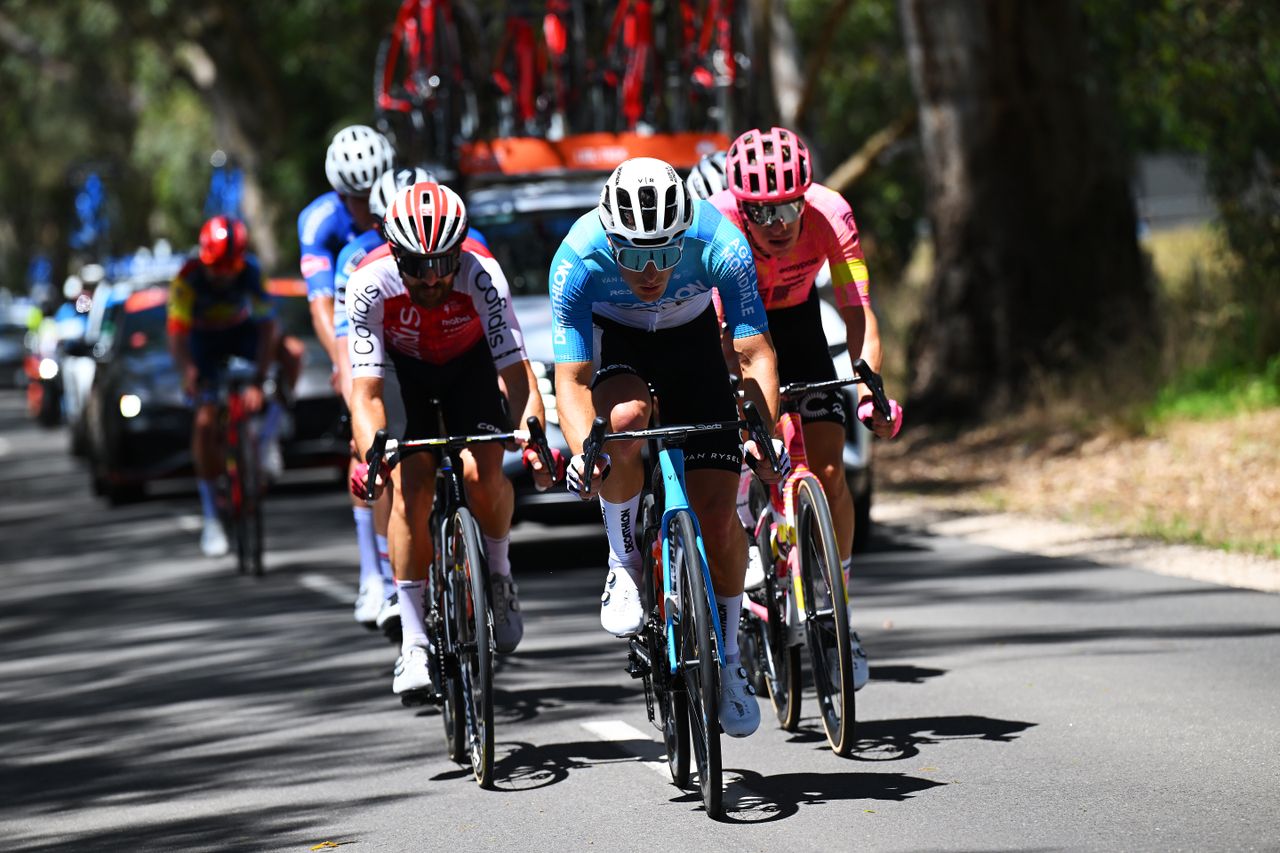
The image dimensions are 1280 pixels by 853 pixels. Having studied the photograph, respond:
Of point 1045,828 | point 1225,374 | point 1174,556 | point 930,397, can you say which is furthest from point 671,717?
point 930,397

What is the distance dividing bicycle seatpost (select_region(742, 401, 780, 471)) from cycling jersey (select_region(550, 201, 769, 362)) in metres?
0.42

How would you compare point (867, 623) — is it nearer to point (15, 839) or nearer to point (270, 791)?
point (270, 791)

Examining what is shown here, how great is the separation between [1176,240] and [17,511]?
1831 cm

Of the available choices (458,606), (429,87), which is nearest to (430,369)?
(458,606)

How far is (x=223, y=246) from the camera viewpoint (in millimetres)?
12867

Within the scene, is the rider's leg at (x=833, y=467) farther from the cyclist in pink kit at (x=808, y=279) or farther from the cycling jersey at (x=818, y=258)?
the cycling jersey at (x=818, y=258)

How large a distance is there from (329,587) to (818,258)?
5697mm

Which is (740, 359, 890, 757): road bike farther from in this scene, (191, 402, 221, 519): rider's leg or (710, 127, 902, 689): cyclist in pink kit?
(191, 402, 221, 519): rider's leg

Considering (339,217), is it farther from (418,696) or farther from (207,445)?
(207,445)

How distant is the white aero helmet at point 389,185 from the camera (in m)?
8.68

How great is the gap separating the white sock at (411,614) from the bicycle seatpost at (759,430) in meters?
1.76

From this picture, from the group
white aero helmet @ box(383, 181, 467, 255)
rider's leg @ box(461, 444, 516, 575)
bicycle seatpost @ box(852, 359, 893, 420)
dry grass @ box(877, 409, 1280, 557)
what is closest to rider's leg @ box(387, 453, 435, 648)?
rider's leg @ box(461, 444, 516, 575)

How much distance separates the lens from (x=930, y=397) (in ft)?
62.9

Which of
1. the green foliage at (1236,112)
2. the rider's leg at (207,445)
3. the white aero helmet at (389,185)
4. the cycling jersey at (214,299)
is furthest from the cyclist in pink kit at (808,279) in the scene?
the green foliage at (1236,112)
